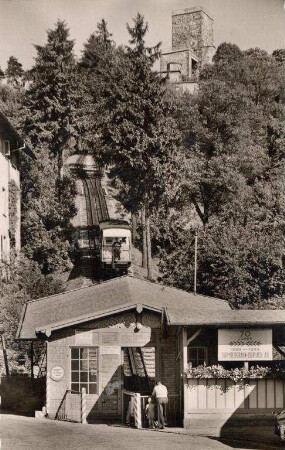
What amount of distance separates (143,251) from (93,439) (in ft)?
87.8

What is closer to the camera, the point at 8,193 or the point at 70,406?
the point at 70,406

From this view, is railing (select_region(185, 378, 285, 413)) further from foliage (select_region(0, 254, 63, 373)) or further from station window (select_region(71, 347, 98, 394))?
foliage (select_region(0, 254, 63, 373))

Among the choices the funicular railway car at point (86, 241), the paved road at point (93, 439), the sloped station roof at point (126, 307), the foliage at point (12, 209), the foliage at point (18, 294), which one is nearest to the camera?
the paved road at point (93, 439)

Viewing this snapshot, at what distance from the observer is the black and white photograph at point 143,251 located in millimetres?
20094

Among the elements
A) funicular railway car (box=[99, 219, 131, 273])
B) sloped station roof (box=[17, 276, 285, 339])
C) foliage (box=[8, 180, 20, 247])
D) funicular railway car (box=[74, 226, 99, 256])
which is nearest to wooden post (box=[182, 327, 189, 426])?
sloped station roof (box=[17, 276, 285, 339])

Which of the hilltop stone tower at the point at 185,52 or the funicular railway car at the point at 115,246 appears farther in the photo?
the hilltop stone tower at the point at 185,52

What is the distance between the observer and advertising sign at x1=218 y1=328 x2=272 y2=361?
20125mm

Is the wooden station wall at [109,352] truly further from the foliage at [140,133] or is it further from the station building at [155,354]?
the foliage at [140,133]

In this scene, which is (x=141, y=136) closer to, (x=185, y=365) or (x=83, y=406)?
(x=83, y=406)

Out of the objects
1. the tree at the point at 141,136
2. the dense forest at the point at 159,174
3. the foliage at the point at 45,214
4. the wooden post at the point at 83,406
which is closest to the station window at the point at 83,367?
the wooden post at the point at 83,406

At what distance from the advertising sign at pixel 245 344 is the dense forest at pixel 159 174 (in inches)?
597

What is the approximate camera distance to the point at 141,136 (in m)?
43.6

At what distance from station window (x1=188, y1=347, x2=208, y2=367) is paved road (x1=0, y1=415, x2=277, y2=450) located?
3.25 meters

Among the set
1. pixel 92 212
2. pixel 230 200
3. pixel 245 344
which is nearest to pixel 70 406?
pixel 245 344
